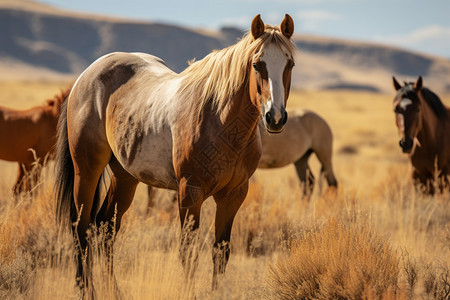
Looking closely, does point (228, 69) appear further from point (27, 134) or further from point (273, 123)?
point (27, 134)

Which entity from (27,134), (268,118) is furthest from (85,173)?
(27,134)

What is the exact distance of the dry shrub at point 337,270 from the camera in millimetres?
3162

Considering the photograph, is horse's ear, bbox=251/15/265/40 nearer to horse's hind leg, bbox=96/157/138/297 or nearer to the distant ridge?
horse's hind leg, bbox=96/157/138/297

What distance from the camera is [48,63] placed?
131500 millimetres

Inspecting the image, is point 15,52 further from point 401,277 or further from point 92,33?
point 401,277

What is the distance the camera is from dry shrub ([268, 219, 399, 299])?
3.16 meters

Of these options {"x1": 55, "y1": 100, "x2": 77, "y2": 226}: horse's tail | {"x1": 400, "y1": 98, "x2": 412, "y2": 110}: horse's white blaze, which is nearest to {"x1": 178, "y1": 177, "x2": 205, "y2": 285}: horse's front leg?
{"x1": 55, "y1": 100, "x2": 77, "y2": 226}: horse's tail

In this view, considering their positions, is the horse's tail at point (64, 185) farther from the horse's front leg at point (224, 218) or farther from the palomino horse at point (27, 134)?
the palomino horse at point (27, 134)

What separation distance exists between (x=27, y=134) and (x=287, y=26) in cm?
459

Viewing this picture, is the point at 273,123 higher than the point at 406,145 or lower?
higher

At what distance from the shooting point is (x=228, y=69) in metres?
3.35

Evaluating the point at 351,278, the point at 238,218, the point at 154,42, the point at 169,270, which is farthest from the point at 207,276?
the point at 154,42

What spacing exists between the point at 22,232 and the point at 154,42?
163m

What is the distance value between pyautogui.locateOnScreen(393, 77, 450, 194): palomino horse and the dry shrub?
3.23m
